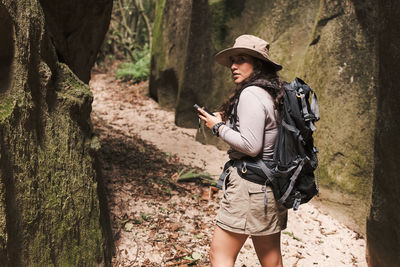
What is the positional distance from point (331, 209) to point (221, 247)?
343cm

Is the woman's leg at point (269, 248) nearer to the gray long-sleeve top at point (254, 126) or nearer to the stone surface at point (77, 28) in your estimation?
the gray long-sleeve top at point (254, 126)

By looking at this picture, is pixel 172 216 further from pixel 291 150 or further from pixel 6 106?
pixel 6 106

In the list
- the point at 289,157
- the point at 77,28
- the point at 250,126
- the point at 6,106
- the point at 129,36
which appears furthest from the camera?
the point at 129,36

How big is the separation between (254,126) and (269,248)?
0.97 m

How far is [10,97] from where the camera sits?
2.60m

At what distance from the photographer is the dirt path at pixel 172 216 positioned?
4281 millimetres

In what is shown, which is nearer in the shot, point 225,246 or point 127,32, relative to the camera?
point 225,246

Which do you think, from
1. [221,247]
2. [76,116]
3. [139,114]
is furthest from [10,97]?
[139,114]

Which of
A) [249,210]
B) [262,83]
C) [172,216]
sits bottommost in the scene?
[172,216]

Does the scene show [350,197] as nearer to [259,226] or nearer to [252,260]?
[252,260]

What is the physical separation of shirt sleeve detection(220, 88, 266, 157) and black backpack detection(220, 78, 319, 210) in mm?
148

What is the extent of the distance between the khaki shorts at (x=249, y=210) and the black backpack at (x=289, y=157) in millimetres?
56

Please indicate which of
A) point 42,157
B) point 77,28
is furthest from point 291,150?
point 77,28

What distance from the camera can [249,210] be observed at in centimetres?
275
